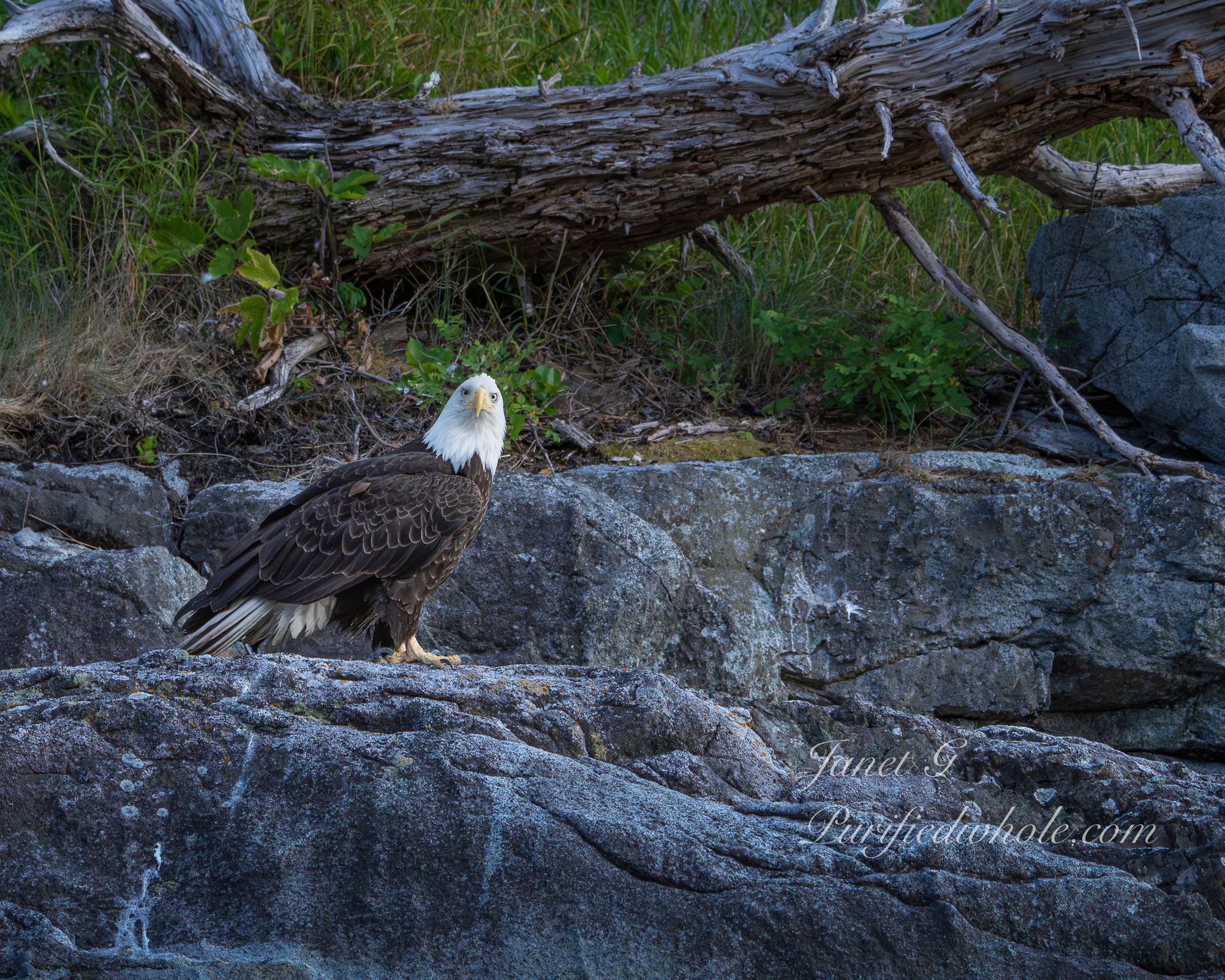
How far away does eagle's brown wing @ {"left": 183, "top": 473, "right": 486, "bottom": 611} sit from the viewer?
410 centimetres

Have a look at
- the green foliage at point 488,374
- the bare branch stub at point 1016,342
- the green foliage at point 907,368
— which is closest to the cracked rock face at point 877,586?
the bare branch stub at point 1016,342

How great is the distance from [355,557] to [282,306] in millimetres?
2224

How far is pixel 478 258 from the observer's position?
6797 millimetres

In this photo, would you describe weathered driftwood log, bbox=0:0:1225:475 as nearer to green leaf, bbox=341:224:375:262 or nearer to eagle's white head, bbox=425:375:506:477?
green leaf, bbox=341:224:375:262

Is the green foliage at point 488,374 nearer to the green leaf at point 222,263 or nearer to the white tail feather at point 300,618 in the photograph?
the green leaf at point 222,263

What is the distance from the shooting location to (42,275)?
6402mm

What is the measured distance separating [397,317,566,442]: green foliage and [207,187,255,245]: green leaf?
1.01 metres

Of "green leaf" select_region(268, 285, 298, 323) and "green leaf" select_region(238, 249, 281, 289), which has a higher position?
"green leaf" select_region(238, 249, 281, 289)

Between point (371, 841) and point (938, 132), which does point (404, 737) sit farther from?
point (938, 132)

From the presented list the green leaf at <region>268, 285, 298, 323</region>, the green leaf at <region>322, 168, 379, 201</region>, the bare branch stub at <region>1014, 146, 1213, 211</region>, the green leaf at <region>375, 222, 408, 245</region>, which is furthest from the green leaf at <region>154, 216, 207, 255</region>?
the bare branch stub at <region>1014, 146, 1213, 211</region>

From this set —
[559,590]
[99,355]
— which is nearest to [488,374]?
[559,590]

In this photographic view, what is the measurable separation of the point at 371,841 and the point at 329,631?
263 cm

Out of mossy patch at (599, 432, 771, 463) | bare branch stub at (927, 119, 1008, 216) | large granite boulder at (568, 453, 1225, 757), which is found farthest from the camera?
mossy patch at (599, 432, 771, 463)

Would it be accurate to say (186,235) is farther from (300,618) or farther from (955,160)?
(955,160)
